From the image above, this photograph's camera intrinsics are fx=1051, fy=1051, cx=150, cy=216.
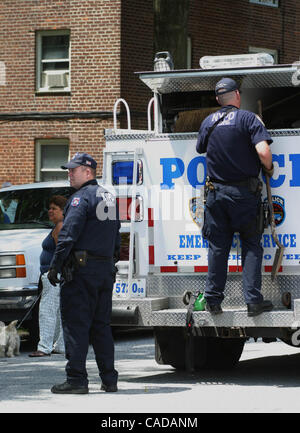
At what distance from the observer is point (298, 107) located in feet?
33.3

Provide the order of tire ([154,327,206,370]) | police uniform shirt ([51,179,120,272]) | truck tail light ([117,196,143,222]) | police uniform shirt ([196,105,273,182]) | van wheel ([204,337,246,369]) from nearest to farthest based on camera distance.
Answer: police uniform shirt ([51,179,120,272]), police uniform shirt ([196,105,273,182]), truck tail light ([117,196,143,222]), tire ([154,327,206,370]), van wheel ([204,337,246,369])

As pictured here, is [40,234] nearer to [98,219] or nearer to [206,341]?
[206,341]

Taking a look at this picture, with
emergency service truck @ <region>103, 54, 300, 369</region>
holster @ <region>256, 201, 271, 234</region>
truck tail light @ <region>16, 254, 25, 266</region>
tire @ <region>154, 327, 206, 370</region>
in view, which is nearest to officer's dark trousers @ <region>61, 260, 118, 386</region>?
emergency service truck @ <region>103, 54, 300, 369</region>

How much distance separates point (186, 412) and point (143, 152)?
3.09 meters

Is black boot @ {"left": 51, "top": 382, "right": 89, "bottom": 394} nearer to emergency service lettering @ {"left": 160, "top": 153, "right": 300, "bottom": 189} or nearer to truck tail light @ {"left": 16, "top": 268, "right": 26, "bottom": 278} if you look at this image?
emergency service lettering @ {"left": 160, "top": 153, "right": 300, "bottom": 189}

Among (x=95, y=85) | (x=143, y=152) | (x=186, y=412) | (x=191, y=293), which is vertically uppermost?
(x=95, y=85)

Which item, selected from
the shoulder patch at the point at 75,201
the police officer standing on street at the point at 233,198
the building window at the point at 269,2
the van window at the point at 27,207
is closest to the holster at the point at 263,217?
the police officer standing on street at the point at 233,198

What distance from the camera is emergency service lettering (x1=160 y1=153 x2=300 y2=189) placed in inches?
364

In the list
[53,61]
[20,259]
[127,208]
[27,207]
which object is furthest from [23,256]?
[53,61]

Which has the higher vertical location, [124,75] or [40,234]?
[124,75]

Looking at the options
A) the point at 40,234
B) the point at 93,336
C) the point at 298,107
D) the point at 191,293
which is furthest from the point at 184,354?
the point at 40,234

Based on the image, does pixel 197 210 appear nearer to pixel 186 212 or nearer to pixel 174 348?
pixel 186 212

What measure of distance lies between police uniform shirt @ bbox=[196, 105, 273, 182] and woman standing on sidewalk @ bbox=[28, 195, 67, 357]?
3.33 meters

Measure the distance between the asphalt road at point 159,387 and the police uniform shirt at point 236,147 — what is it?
6.02ft
